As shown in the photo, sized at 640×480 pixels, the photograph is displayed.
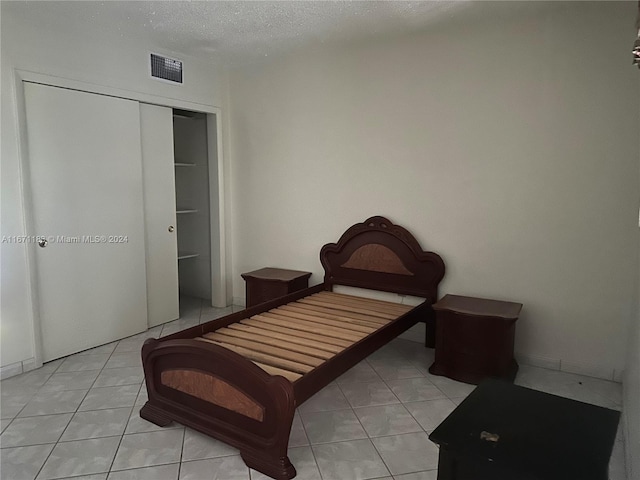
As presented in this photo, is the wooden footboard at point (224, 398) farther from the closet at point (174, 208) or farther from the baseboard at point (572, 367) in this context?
the baseboard at point (572, 367)

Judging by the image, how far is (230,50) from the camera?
3814 mm

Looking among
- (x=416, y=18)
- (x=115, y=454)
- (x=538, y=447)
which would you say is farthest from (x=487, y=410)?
(x=416, y=18)

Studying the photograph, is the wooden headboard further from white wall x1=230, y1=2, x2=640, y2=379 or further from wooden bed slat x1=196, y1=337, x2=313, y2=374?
wooden bed slat x1=196, y1=337, x2=313, y2=374

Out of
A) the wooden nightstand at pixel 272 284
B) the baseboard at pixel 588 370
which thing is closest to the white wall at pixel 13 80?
the wooden nightstand at pixel 272 284

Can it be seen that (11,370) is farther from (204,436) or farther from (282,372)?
(282,372)

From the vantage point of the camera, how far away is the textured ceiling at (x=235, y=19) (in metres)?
2.86

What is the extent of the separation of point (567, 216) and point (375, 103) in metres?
1.69

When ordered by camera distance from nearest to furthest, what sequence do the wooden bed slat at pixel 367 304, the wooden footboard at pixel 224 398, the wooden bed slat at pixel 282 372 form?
the wooden footboard at pixel 224 398 < the wooden bed slat at pixel 282 372 < the wooden bed slat at pixel 367 304

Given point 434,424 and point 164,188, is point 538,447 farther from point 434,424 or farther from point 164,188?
point 164,188

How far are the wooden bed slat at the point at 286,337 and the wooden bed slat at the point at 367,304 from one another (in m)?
0.80

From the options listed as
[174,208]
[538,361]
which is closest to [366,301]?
[538,361]

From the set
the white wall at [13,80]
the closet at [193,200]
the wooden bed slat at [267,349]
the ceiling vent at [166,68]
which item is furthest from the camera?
the closet at [193,200]

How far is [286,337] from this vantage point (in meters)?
2.73

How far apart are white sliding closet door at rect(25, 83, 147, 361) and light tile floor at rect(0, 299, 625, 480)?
34 cm
